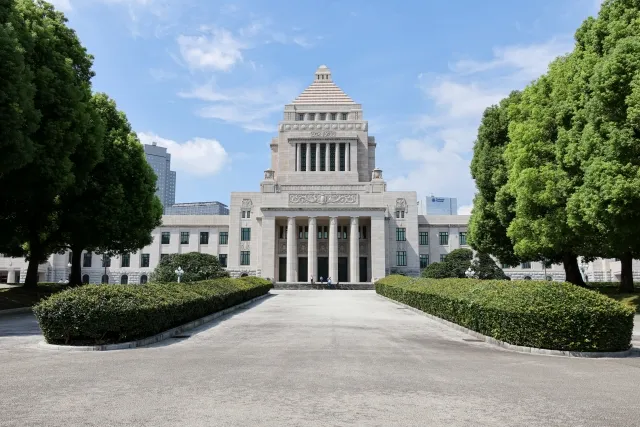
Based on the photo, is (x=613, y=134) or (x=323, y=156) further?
(x=323, y=156)

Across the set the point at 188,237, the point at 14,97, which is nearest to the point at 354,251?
the point at 188,237

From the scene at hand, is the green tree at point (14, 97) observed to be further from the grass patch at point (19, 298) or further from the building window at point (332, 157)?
the building window at point (332, 157)

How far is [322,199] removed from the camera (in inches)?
2371

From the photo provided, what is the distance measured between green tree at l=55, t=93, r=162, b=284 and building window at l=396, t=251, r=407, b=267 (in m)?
36.9

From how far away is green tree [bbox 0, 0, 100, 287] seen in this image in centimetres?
2058

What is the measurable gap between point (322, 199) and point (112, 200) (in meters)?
33.9

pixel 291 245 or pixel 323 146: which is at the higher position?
pixel 323 146

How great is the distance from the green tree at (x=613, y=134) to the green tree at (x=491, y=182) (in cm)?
996

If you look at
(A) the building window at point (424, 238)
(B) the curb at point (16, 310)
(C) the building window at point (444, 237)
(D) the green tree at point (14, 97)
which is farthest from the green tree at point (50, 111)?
(C) the building window at point (444, 237)

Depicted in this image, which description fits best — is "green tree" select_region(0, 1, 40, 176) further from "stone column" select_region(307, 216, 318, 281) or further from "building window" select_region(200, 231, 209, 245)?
"building window" select_region(200, 231, 209, 245)

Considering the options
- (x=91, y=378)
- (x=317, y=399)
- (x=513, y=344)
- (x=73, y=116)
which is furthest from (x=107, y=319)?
(x=73, y=116)

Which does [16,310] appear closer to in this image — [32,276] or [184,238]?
[32,276]

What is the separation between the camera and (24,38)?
19688mm

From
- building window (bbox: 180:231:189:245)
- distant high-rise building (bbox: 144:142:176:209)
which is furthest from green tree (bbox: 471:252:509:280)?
distant high-rise building (bbox: 144:142:176:209)
